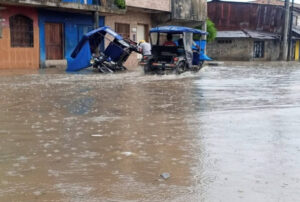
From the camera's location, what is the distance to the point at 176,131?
17.7 ft

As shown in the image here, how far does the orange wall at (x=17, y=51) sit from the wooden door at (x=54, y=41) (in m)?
0.83

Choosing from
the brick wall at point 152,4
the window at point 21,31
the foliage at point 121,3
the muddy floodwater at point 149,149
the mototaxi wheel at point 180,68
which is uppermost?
the brick wall at point 152,4

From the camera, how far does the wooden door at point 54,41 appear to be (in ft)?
62.2

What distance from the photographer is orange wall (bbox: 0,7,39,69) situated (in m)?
16.6

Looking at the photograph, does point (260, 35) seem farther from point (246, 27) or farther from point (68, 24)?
point (68, 24)

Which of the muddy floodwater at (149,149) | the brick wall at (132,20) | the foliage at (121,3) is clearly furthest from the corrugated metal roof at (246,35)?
the muddy floodwater at (149,149)

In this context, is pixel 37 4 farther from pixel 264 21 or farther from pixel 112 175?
pixel 264 21

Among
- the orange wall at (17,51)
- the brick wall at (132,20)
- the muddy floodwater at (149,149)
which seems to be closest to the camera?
the muddy floodwater at (149,149)

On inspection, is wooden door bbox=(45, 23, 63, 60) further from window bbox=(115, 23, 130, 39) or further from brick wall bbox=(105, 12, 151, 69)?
window bbox=(115, 23, 130, 39)

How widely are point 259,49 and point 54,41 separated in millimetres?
22814

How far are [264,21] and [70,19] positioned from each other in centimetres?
2414

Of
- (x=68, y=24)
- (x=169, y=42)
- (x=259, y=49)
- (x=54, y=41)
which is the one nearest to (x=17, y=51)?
(x=54, y=41)

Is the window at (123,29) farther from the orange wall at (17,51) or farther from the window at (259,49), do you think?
the window at (259,49)

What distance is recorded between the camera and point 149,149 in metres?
4.52
